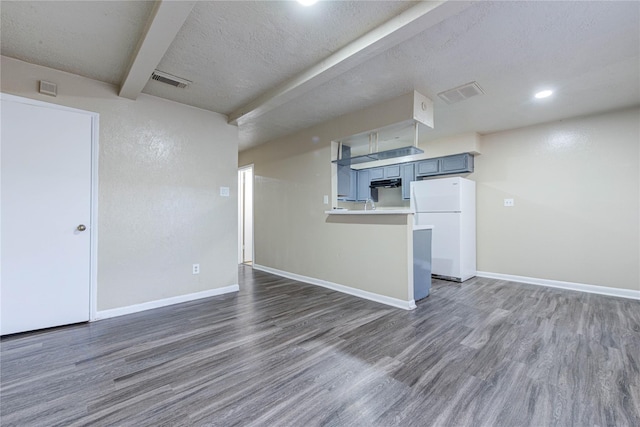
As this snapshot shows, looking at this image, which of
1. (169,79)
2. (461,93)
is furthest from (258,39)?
(461,93)

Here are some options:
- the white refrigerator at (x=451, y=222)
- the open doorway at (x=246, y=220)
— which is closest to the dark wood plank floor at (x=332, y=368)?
the white refrigerator at (x=451, y=222)

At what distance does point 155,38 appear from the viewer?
1966 mm

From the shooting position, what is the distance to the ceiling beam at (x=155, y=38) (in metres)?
1.68

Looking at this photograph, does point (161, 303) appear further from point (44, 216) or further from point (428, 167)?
point (428, 167)

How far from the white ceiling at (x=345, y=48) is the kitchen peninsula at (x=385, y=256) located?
145cm

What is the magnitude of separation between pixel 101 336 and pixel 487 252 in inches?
208

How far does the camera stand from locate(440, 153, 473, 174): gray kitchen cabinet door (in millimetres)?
4633

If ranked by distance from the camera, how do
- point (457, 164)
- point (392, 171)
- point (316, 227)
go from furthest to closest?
1. point (392, 171)
2. point (457, 164)
3. point (316, 227)

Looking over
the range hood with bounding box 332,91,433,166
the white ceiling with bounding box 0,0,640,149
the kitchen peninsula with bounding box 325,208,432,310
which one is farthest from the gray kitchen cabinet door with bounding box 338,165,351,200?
the white ceiling with bounding box 0,0,640,149

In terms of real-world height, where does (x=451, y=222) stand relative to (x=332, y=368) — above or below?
above

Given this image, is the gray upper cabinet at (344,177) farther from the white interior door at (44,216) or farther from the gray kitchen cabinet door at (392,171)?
the white interior door at (44,216)

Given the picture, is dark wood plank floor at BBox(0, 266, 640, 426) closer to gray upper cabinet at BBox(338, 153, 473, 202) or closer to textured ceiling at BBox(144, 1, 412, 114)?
gray upper cabinet at BBox(338, 153, 473, 202)

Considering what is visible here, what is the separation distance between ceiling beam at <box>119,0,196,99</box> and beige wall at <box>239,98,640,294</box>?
2292 millimetres

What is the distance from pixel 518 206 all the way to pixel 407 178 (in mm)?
1825
